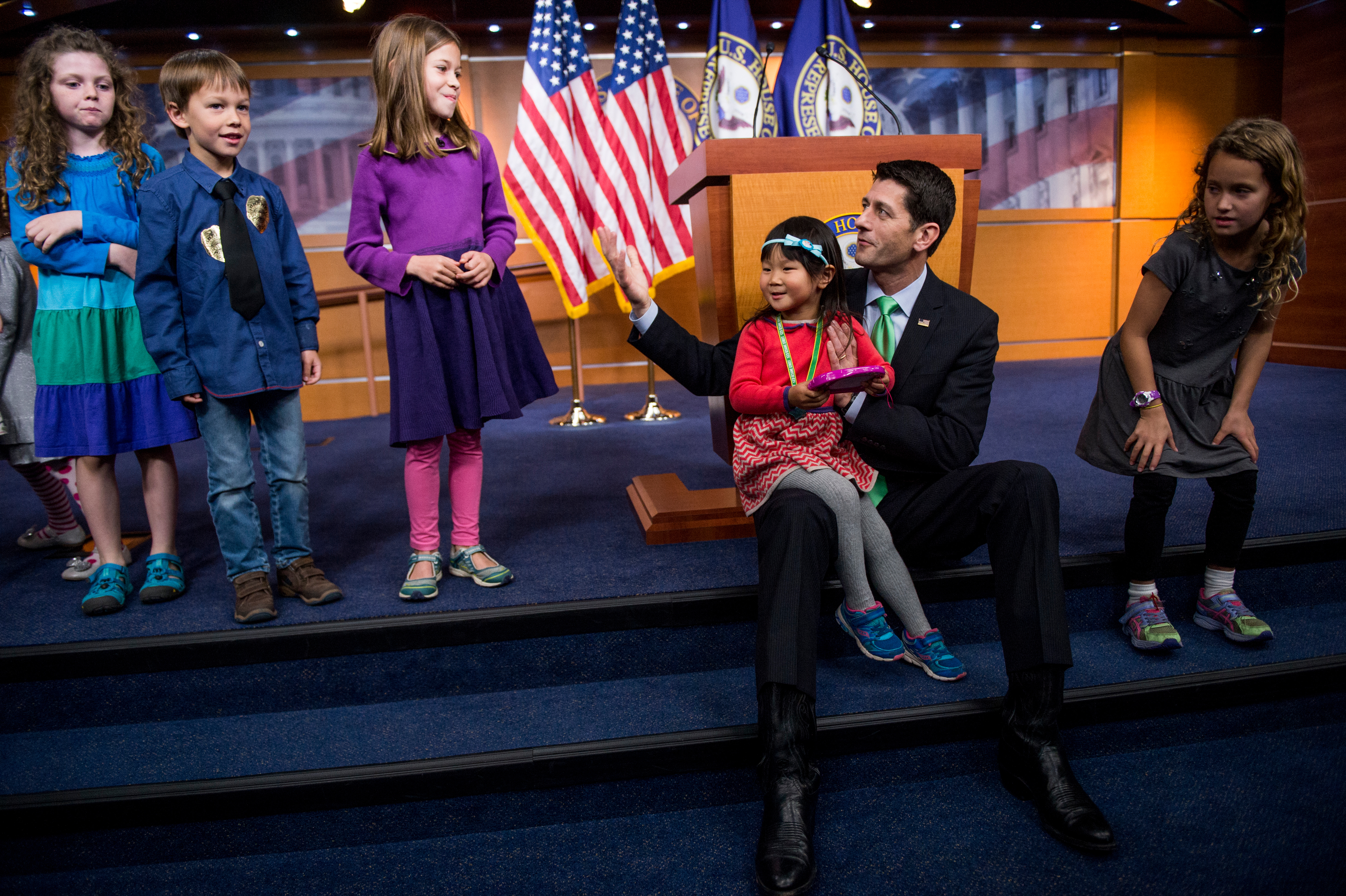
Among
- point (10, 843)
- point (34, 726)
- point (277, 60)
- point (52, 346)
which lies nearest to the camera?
point (10, 843)

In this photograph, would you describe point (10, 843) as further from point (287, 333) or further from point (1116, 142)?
point (1116, 142)

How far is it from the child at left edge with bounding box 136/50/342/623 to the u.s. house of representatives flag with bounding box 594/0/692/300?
239 cm

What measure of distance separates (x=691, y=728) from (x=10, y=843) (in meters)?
1.31

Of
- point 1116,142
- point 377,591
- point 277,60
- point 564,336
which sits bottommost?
point 377,591

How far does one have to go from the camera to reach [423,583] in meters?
1.99

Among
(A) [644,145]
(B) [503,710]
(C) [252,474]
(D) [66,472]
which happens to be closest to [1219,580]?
(B) [503,710]

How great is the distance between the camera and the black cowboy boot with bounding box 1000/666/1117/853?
140 cm

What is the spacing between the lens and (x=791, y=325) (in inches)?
69.1

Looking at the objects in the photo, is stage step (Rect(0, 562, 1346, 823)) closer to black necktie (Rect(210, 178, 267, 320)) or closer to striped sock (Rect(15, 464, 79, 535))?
black necktie (Rect(210, 178, 267, 320))

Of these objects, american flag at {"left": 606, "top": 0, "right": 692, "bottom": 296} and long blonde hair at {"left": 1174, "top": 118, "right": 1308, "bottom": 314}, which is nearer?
long blonde hair at {"left": 1174, "top": 118, "right": 1308, "bottom": 314}

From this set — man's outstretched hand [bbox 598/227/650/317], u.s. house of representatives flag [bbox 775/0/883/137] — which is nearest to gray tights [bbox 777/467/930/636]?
man's outstretched hand [bbox 598/227/650/317]

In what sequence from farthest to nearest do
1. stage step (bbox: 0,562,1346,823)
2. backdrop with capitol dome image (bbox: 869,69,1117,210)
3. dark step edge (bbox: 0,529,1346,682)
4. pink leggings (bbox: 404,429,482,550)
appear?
backdrop with capitol dome image (bbox: 869,69,1117,210) < pink leggings (bbox: 404,429,482,550) < dark step edge (bbox: 0,529,1346,682) < stage step (bbox: 0,562,1346,823)

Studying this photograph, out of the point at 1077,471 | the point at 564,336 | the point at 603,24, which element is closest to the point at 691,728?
the point at 1077,471

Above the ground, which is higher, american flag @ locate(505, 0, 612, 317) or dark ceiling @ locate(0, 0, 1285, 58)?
dark ceiling @ locate(0, 0, 1285, 58)
